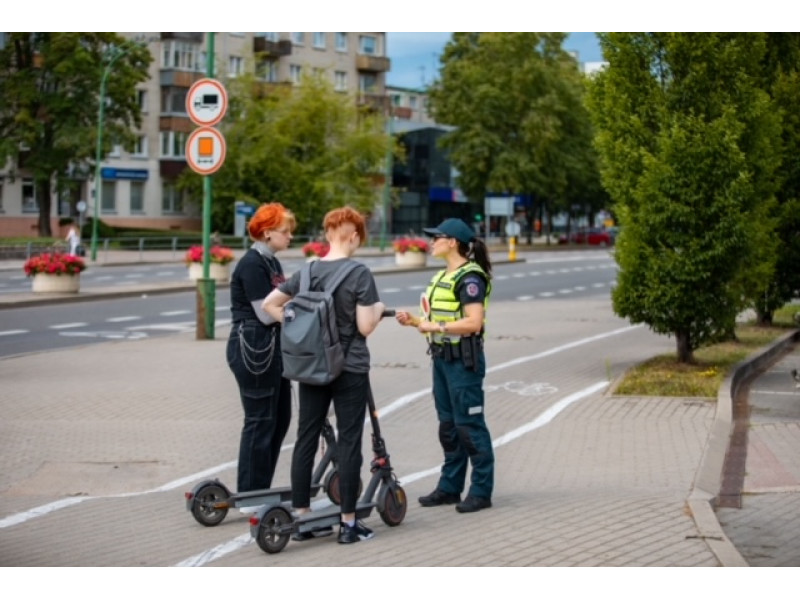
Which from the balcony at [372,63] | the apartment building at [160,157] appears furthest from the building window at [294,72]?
the balcony at [372,63]

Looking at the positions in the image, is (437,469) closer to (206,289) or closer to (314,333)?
(314,333)

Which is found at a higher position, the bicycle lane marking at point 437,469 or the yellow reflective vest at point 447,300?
the yellow reflective vest at point 447,300

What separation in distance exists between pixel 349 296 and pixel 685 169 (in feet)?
30.6

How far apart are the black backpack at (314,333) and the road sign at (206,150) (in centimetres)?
1345

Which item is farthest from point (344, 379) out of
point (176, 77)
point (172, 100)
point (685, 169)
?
point (172, 100)

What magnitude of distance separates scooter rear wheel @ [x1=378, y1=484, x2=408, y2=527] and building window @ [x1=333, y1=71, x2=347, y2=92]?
91.0m

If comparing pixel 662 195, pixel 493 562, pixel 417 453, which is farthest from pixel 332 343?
pixel 662 195

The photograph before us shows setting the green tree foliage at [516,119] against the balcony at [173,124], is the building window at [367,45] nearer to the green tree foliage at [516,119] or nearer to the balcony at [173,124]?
the green tree foliage at [516,119]

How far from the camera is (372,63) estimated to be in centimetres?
10000

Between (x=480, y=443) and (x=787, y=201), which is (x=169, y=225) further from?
(x=480, y=443)

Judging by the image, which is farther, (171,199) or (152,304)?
(171,199)

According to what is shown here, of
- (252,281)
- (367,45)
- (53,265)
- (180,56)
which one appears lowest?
(53,265)

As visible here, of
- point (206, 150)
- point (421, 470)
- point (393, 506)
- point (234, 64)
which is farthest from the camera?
point (234, 64)

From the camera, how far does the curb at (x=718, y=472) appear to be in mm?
7262
